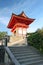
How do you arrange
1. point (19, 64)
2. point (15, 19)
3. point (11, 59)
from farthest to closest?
point (15, 19) < point (11, 59) < point (19, 64)

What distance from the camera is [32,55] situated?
15.1m

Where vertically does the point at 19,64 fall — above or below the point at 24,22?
below

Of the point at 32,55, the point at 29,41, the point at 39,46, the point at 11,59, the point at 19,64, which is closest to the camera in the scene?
the point at 19,64

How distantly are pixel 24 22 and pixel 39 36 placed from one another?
13.3 meters

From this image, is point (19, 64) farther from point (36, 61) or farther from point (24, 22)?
point (24, 22)

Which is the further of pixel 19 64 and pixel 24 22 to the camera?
pixel 24 22

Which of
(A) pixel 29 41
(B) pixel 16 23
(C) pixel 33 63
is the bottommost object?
(C) pixel 33 63

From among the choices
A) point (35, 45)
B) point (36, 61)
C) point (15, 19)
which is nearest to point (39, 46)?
point (35, 45)

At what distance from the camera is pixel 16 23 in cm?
3125

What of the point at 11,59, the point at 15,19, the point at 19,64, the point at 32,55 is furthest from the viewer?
the point at 15,19

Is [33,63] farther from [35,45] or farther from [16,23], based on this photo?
[16,23]

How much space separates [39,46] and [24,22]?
14.0m

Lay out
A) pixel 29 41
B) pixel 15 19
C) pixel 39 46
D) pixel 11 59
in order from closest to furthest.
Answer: pixel 11 59, pixel 39 46, pixel 29 41, pixel 15 19

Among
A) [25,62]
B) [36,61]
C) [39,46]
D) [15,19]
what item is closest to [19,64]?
[25,62]
